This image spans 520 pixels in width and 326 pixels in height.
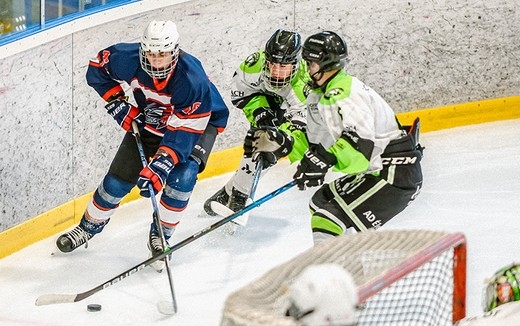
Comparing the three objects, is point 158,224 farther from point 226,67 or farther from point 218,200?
point 226,67

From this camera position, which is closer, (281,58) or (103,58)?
(103,58)

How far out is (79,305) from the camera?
452 centimetres

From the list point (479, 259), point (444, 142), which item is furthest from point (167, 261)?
point (444, 142)

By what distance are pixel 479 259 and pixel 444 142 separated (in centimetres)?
157

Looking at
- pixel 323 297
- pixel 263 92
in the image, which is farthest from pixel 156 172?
pixel 323 297

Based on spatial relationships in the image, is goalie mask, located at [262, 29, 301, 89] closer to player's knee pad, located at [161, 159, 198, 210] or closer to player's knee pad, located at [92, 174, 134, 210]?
player's knee pad, located at [161, 159, 198, 210]

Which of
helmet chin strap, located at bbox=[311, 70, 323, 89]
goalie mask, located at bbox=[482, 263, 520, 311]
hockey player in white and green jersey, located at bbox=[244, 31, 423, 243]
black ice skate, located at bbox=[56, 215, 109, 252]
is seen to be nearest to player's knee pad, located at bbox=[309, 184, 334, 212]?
hockey player in white and green jersey, located at bbox=[244, 31, 423, 243]

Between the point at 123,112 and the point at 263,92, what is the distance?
2.43ft

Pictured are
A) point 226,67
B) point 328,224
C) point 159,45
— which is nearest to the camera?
point 328,224

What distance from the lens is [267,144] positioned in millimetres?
4848

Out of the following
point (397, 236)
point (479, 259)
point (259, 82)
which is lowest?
point (479, 259)

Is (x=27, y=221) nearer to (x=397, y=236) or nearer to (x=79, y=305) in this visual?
(x=79, y=305)

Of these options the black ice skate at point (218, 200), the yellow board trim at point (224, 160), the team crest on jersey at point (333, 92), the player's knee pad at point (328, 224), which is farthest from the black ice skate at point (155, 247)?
the team crest on jersey at point (333, 92)

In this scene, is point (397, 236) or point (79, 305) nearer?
point (397, 236)
